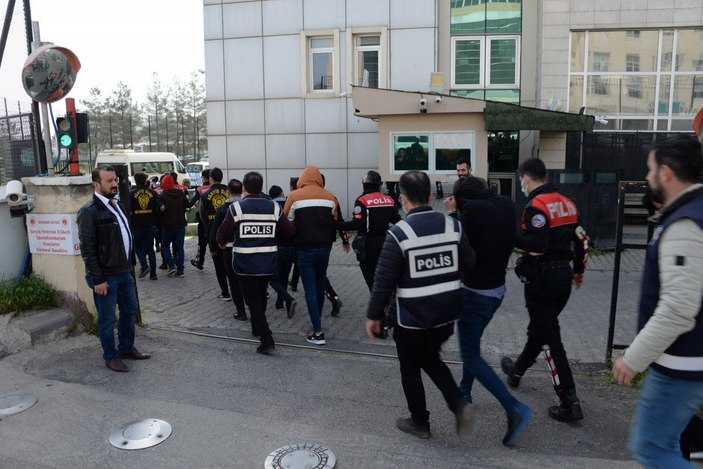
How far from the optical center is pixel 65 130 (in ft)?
21.9

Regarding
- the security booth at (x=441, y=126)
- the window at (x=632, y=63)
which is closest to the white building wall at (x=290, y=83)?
the security booth at (x=441, y=126)

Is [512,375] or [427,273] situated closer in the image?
[427,273]

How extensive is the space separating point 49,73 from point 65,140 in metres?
0.77

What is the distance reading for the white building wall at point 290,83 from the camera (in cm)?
1438

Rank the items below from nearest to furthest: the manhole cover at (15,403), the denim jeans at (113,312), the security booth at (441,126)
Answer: the manhole cover at (15,403), the denim jeans at (113,312), the security booth at (441,126)

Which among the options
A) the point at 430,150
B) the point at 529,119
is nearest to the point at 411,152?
the point at 430,150

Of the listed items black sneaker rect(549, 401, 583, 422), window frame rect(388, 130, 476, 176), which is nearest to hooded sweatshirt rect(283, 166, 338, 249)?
black sneaker rect(549, 401, 583, 422)

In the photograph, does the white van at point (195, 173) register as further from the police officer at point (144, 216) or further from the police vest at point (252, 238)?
the police vest at point (252, 238)

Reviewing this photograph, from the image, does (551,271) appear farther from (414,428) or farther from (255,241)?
(255,241)

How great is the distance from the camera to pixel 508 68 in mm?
14695

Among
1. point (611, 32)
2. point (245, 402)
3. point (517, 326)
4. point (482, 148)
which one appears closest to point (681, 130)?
point (611, 32)

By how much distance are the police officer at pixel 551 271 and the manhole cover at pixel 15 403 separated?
417cm

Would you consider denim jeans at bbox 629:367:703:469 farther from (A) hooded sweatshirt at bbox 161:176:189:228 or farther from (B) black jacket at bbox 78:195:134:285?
(A) hooded sweatshirt at bbox 161:176:189:228

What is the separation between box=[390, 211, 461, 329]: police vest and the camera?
3.76 metres
